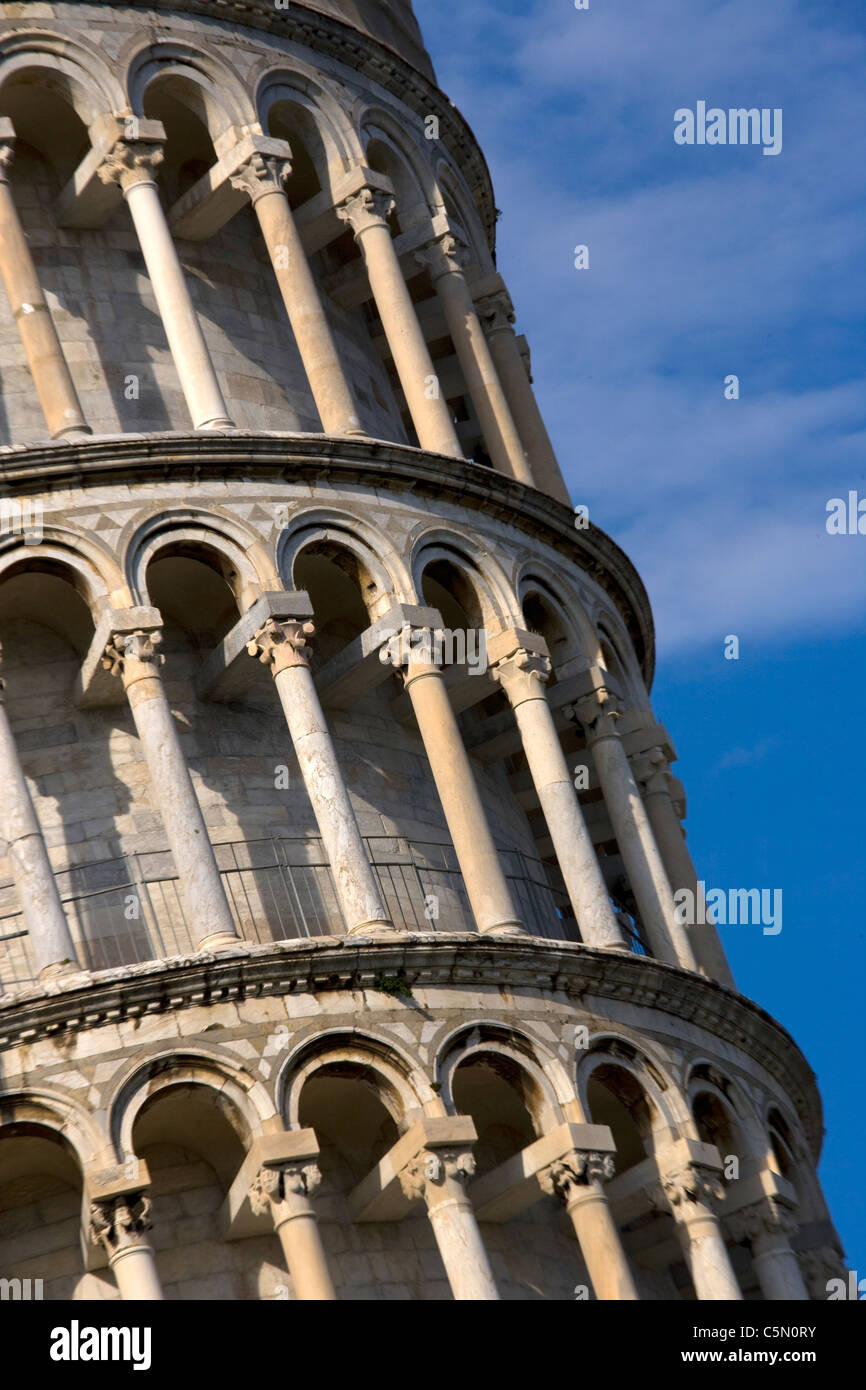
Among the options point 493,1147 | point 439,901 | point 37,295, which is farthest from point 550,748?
point 37,295

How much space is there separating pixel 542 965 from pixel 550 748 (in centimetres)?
299

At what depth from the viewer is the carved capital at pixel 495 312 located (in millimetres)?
32344

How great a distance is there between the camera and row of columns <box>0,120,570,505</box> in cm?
2667

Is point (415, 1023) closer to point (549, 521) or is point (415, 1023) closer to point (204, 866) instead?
point (204, 866)

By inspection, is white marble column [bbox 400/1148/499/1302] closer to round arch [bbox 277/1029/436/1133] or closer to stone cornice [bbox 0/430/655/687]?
round arch [bbox 277/1029/436/1133]

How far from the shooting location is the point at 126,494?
25359mm

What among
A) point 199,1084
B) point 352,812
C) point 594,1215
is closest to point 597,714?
point 352,812

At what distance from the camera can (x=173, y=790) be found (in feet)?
77.7

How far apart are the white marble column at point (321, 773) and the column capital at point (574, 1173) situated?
104 inches

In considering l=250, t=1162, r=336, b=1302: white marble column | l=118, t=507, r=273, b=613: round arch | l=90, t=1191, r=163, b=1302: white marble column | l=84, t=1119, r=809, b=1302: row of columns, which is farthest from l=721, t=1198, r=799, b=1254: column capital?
l=118, t=507, r=273, b=613: round arch

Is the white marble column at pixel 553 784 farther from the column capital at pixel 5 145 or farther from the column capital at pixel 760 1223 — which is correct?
the column capital at pixel 5 145
